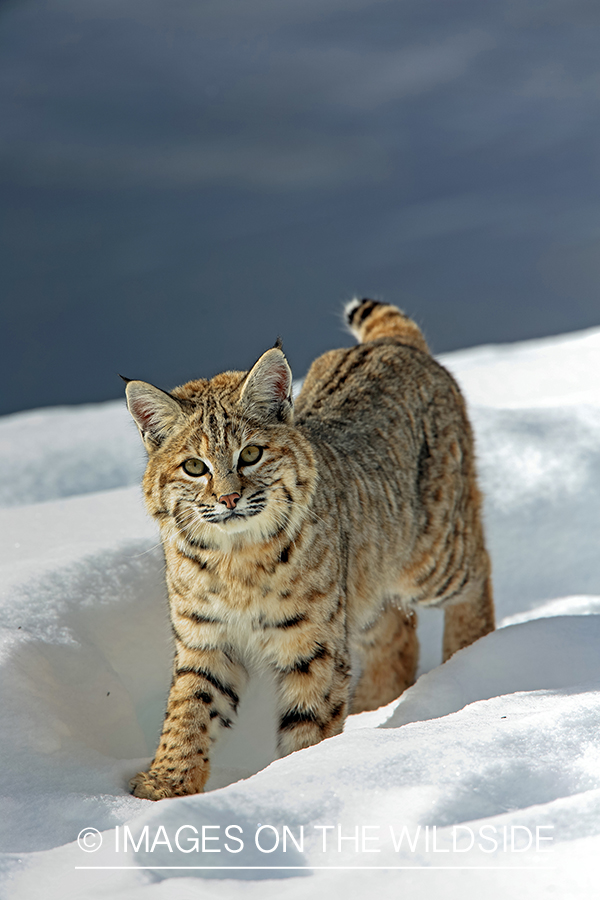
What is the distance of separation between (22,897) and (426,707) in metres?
1.44

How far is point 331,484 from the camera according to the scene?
103 inches

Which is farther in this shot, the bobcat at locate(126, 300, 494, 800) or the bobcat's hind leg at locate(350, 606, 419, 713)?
the bobcat's hind leg at locate(350, 606, 419, 713)

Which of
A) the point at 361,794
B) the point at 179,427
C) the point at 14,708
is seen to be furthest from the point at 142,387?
the point at 361,794

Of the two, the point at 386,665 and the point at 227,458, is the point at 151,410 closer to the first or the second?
the point at 227,458

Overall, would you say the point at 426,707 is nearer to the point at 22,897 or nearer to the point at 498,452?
the point at 22,897

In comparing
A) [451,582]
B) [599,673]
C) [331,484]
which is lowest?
[599,673]

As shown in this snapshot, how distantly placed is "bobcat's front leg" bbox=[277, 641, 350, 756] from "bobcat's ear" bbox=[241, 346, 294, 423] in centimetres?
68

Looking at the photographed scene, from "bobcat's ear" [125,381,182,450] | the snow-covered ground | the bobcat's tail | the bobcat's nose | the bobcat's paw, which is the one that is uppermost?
the bobcat's tail

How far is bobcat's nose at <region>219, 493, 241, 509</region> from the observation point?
2.16 metres

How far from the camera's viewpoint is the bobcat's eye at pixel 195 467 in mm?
2252

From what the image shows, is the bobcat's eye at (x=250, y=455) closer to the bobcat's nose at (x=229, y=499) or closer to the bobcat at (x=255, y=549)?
the bobcat at (x=255, y=549)

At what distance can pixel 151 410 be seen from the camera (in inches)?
94.6

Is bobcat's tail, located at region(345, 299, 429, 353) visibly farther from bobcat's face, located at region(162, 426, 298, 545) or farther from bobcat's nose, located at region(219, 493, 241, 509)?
bobcat's nose, located at region(219, 493, 241, 509)

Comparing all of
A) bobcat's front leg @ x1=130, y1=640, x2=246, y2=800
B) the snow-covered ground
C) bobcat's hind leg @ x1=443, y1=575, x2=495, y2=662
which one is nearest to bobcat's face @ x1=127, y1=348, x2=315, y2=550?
bobcat's front leg @ x1=130, y1=640, x2=246, y2=800
